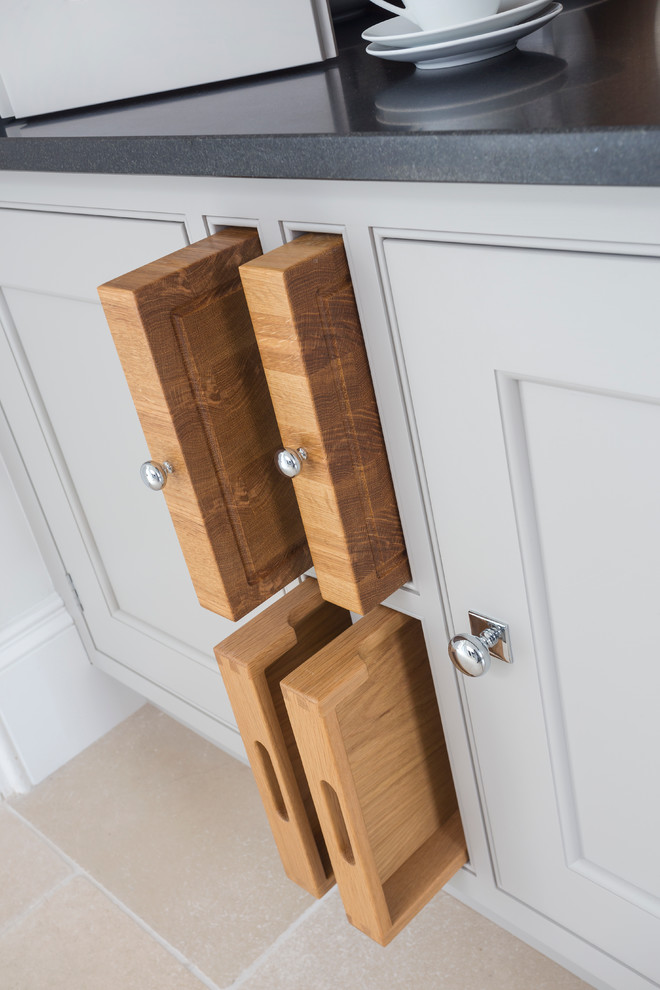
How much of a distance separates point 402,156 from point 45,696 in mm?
1110

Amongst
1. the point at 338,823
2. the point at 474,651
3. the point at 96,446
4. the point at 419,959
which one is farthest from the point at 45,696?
the point at 474,651

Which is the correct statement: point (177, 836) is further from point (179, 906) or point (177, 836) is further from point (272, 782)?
point (272, 782)

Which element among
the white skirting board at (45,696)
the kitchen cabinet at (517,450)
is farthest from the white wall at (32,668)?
the kitchen cabinet at (517,450)

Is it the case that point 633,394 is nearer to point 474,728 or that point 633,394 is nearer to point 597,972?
point 474,728

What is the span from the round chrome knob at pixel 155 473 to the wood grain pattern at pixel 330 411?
0.09 meters

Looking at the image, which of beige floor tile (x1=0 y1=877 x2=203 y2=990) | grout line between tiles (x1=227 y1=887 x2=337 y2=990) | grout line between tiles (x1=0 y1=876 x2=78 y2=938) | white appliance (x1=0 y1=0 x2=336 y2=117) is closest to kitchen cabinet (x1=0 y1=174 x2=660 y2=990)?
white appliance (x1=0 y1=0 x2=336 y2=117)

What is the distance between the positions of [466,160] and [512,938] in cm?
85

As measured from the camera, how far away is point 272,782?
777 millimetres

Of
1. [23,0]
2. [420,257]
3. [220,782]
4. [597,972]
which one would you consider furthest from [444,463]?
[220,782]

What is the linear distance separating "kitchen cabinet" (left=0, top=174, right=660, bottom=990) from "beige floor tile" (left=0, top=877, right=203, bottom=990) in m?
0.41

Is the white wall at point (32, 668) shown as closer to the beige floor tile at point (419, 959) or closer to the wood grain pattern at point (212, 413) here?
the beige floor tile at point (419, 959)

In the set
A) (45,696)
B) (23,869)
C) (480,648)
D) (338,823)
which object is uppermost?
(480,648)

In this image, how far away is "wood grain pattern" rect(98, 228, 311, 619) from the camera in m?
0.61

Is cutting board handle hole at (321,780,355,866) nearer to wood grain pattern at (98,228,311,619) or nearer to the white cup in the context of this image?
wood grain pattern at (98,228,311,619)
